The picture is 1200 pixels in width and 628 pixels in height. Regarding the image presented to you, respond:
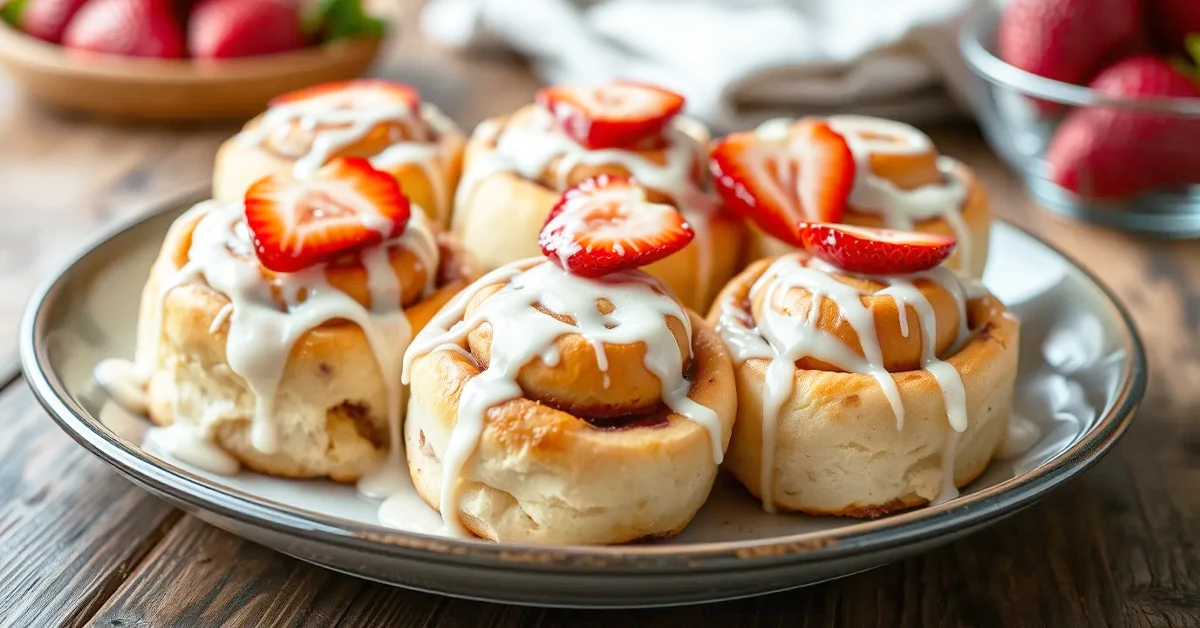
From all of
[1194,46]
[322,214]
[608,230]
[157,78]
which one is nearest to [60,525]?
[322,214]

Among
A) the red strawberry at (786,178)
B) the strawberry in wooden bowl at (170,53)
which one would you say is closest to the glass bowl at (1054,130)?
the red strawberry at (786,178)

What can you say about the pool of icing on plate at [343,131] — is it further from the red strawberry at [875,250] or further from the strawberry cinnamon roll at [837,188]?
the red strawberry at [875,250]

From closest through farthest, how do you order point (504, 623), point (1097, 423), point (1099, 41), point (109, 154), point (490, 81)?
point (504, 623) < point (1097, 423) < point (1099, 41) < point (109, 154) < point (490, 81)

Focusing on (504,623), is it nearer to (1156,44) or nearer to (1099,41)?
(1099,41)

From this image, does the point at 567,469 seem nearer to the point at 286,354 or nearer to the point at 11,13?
the point at 286,354

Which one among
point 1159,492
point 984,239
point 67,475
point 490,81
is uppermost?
point 984,239

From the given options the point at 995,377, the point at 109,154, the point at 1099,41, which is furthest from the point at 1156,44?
the point at 109,154

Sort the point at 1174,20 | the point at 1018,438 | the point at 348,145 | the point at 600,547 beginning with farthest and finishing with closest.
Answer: the point at 1174,20 → the point at 348,145 → the point at 1018,438 → the point at 600,547
